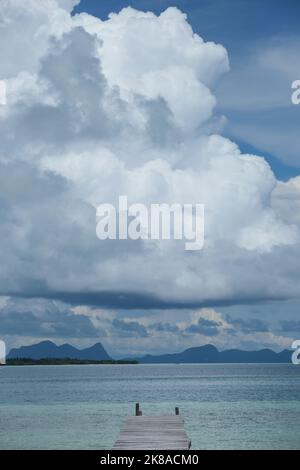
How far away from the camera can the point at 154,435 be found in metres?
42.1

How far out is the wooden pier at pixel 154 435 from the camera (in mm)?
38188

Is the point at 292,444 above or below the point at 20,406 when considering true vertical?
below

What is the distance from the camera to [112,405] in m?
95.0

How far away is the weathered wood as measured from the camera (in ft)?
125

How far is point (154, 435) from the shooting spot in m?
42.1

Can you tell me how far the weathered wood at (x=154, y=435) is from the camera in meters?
38.2

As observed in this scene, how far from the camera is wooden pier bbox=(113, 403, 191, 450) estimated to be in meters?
38.2

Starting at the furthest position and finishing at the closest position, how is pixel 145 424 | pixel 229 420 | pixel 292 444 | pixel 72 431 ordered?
pixel 229 420 < pixel 72 431 < pixel 292 444 < pixel 145 424
